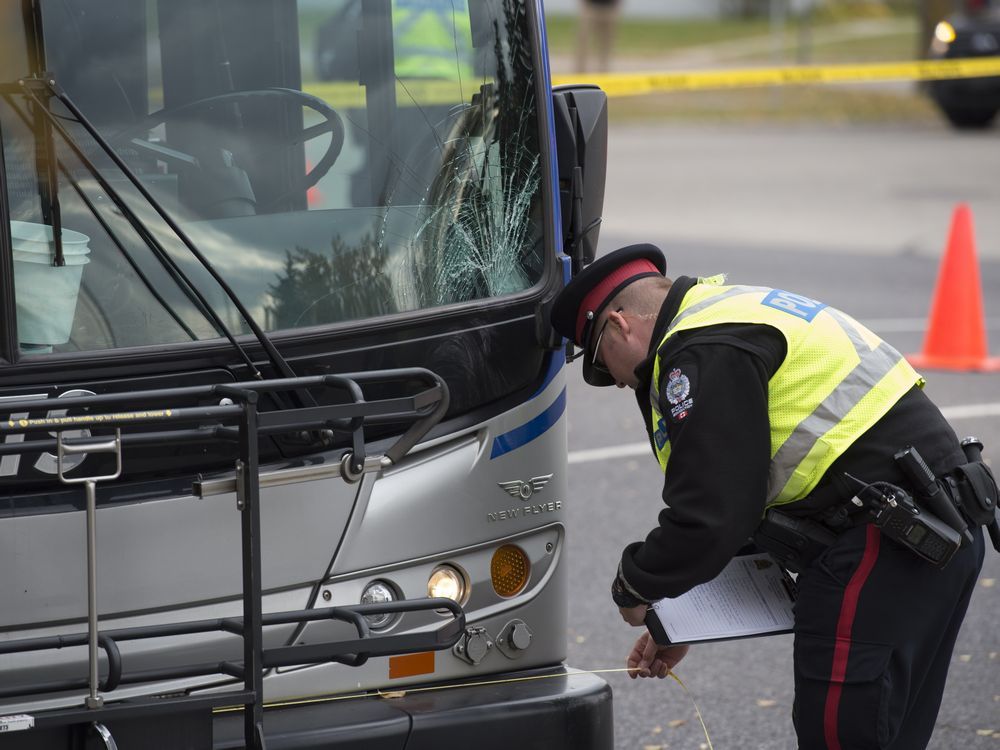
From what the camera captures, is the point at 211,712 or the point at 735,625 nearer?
the point at 211,712

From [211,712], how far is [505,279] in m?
1.33

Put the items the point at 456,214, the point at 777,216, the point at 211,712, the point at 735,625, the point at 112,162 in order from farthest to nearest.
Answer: the point at 777,216
the point at 456,214
the point at 735,625
the point at 112,162
the point at 211,712

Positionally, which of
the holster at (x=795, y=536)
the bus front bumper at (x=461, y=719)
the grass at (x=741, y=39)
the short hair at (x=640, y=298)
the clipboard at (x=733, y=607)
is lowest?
the grass at (x=741, y=39)

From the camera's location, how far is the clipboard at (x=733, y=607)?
11.1ft

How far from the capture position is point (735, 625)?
11.2 feet

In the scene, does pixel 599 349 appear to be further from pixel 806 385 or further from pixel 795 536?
pixel 795 536

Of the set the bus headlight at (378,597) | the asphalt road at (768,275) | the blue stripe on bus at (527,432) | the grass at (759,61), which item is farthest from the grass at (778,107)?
the bus headlight at (378,597)

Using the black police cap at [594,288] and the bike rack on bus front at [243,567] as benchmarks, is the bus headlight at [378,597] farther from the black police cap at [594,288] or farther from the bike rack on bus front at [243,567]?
the black police cap at [594,288]

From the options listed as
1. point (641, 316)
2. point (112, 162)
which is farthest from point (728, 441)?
point (112, 162)

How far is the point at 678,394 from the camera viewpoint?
3.01m

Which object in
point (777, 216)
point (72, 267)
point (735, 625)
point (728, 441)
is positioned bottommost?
point (777, 216)

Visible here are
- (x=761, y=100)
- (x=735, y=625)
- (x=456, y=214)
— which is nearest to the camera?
(x=735, y=625)

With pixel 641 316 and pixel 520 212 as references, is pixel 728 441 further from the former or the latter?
pixel 520 212

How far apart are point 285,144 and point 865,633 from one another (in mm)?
1714
